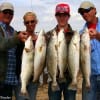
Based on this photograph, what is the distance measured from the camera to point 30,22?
9.80 metres

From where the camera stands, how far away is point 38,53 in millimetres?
9758

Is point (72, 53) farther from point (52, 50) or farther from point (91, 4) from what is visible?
point (91, 4)

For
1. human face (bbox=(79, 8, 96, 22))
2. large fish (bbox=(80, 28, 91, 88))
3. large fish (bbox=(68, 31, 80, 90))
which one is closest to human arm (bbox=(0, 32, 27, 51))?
large fish (bbox=(68, 31, 80, 90))

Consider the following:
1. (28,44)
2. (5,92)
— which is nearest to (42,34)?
(28,44)

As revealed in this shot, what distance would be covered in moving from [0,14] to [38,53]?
1.20 meters

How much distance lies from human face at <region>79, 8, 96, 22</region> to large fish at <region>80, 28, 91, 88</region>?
318 millimetres

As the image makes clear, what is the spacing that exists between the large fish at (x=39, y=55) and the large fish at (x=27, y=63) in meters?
0.10

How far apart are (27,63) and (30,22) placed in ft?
2.54

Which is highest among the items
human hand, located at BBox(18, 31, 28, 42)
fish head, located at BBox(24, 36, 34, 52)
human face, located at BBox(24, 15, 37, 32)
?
human face, located at BBox(24, 15, 37, 32)

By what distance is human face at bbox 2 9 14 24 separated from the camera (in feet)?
32.7

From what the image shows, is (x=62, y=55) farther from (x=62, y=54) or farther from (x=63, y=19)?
(x=63, y=19)

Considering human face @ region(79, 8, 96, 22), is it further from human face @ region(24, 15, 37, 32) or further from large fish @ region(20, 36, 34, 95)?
large fish @ region(20, 36, 34, 95)

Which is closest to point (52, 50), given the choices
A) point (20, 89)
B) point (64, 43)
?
point (64, 43)

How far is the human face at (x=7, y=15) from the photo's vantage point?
9.98m
